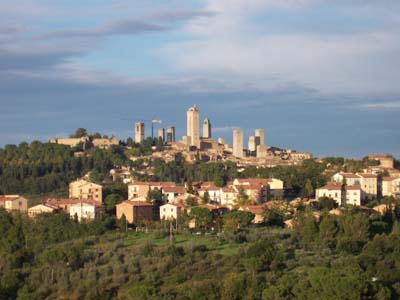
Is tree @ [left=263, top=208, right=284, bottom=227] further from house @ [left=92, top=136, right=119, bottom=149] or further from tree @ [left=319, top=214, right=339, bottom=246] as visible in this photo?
house @ [left=92, top=136, right=119, bottom=149]

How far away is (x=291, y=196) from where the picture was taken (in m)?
43.5

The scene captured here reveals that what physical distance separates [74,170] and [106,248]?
73.1ft

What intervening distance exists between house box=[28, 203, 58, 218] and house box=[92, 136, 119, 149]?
21.7 meters

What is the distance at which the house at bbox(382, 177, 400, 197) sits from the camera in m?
45.1

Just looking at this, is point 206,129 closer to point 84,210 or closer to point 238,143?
point 238,143

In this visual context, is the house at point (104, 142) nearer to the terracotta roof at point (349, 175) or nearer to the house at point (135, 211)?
the terracotta roof at point (349, 175)

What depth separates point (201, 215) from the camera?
35.8 m

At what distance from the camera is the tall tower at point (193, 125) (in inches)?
2724

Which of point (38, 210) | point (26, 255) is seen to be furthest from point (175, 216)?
point (26, 255)

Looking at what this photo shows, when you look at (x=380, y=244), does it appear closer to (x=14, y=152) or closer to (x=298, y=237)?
(x=298, y=237)

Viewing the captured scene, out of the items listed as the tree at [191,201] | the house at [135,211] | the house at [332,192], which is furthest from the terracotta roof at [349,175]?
the house at [135,211]

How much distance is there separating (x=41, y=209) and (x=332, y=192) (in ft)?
37.5

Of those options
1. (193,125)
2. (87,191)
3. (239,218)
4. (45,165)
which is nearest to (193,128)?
(193,125)

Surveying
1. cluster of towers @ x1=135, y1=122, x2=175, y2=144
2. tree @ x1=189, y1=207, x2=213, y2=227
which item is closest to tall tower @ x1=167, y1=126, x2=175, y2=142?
cluster of towers @ x1=135, y1=122, x2=175, y2=144
